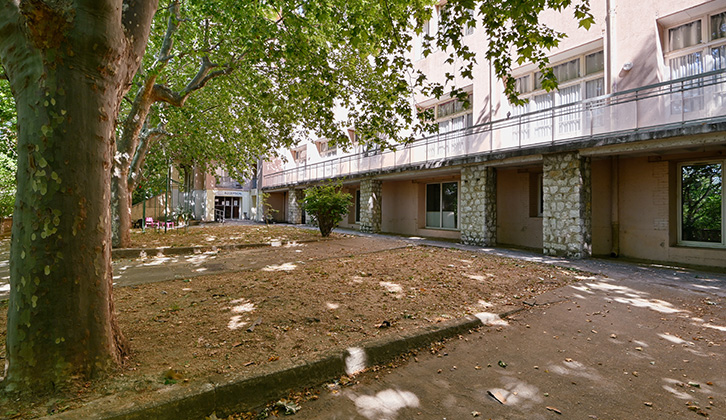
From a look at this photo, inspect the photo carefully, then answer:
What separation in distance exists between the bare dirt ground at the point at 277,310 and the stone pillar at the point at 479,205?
4317 mm

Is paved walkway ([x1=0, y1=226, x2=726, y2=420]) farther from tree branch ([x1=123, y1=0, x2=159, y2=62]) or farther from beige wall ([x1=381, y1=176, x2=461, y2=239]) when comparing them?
beige wall ([x1=381, y1=176, x2=461, y2=239])

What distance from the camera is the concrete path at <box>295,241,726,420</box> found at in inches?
98.0

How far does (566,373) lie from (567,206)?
25.7 ft

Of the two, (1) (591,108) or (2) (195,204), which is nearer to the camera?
(1) (591,108)

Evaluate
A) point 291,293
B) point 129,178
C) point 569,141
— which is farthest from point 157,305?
point 569,141

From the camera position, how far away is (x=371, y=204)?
1733cm

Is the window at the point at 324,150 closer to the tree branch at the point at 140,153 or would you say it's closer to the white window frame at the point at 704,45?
the tree branch at the point at 140,153

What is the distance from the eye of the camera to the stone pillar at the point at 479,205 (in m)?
12.0

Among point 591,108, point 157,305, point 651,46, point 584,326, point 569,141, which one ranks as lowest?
point 584,326

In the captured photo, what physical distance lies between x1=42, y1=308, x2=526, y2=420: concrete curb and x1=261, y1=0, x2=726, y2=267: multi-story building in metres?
6.60

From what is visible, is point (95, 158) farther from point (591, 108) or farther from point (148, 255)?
point (591, 108)

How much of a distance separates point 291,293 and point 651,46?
11.0 metres

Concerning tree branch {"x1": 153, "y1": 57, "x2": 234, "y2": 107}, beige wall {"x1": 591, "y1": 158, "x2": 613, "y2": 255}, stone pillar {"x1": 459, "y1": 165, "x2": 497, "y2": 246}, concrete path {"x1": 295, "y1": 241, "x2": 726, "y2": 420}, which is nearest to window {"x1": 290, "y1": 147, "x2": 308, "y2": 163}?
stone pillar {"x1": 459, "y1": 165, "x2": 497, "y2": 246}

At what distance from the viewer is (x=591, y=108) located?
917 centimetres
